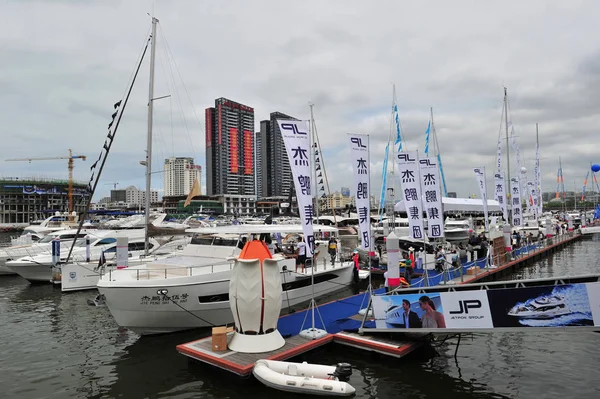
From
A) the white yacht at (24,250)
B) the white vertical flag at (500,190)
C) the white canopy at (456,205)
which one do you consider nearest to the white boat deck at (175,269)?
the white yacht at (24,250)

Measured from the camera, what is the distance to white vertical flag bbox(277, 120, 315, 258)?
1209 centimetres

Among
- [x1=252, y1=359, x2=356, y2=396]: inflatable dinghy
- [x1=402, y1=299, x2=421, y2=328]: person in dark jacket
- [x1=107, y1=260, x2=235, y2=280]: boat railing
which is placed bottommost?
[x1=252, y1=359, x2=356, y2=396]: inflatable dinghy

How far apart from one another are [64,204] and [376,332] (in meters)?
146

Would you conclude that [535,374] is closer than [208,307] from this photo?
Yes

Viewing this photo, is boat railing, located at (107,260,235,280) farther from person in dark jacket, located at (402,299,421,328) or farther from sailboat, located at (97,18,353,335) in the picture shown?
person in dark jacket, located at (402,299,421,328)

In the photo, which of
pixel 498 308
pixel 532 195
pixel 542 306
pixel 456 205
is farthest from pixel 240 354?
pixel 456 205

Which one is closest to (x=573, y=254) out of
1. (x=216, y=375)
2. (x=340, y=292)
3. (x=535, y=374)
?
(x=340, y=292)

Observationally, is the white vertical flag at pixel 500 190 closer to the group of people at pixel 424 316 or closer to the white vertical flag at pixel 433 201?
the white vertical flag at pixel 433 201

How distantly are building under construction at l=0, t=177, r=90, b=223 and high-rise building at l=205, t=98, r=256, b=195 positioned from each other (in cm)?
5511

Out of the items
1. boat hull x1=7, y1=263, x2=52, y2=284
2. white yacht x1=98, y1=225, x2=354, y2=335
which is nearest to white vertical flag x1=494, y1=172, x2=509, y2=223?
white yacht x1=98, y1=225, x2=354, y2=335

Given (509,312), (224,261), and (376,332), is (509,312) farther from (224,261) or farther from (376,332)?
(224,261)

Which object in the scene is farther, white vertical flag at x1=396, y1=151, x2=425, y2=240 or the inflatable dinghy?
white vertical flag at x1=396, y1=151, x2=425, y2=240

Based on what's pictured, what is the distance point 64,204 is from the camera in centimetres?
13350

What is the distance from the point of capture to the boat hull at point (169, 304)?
1287 centimetres
